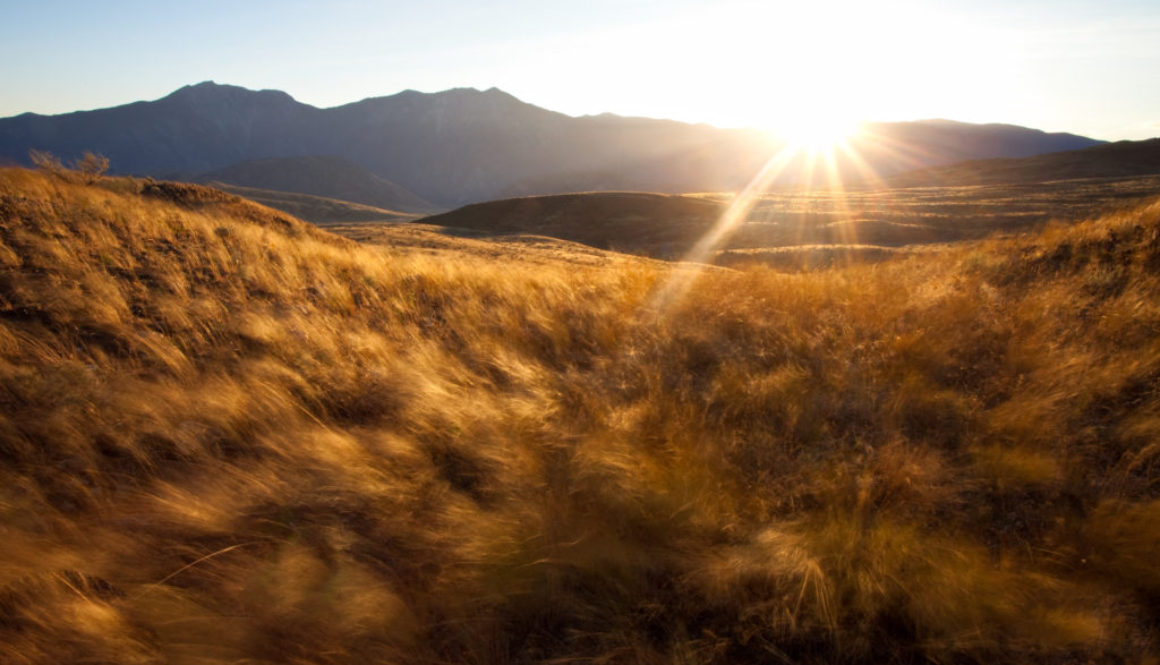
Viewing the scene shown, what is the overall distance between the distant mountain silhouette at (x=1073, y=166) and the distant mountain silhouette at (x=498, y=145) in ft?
263

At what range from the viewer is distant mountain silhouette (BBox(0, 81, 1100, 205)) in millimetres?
144750

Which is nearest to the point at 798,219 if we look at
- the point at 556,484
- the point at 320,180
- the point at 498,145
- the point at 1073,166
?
the point at 556,484

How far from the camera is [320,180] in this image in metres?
143

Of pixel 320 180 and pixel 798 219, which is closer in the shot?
pixel 798 219

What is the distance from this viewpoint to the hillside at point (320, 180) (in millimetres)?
139500

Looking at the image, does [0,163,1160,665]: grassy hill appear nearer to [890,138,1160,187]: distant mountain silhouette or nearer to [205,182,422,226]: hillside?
[890,138,1160,187]: distant mountain silhouette

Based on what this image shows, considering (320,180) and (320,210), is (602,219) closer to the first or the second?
(320,210)

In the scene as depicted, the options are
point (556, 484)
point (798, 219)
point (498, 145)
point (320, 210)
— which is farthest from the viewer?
point (498, 145)

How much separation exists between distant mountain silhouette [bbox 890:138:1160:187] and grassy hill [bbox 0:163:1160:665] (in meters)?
54.4

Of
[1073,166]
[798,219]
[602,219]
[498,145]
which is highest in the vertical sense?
[498,145]

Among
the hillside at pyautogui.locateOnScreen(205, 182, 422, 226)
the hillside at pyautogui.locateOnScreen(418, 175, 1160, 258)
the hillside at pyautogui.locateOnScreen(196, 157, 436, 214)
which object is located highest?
the hillside at pyautogui.locateOnScreen(196, 157, 436, 214)

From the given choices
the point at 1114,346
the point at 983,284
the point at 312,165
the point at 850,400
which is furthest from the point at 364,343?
the point at 312,165

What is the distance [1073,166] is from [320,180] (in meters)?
149

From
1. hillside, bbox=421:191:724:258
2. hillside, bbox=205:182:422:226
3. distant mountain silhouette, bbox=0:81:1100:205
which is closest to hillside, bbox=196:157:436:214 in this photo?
distant mountain silhouette, bbox=0:81:1100:205
